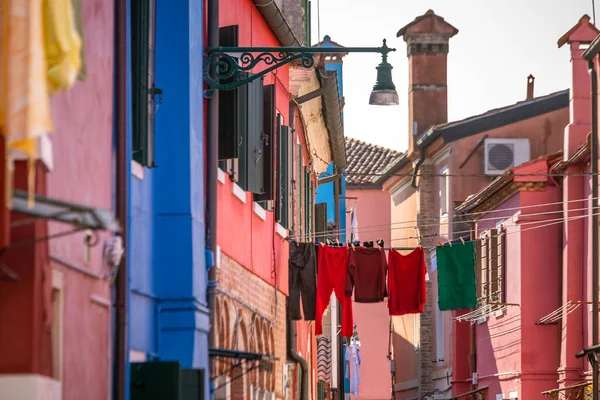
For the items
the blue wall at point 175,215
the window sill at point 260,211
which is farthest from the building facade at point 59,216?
the window sill at point 260,211

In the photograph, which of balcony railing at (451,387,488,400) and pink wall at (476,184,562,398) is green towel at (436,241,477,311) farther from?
balcony railing at (451,387,488,400)

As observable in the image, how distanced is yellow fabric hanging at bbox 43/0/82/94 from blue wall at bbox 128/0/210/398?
201 inches

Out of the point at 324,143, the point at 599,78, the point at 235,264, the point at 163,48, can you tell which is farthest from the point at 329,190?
the point at 163,48

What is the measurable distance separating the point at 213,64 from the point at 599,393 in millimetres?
13238

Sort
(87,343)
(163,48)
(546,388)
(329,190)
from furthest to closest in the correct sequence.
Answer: (329,190), (546,388), (163,48), (87,343)

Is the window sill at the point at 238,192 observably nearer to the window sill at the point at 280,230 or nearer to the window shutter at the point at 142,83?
the window shutter at the point at 142,83

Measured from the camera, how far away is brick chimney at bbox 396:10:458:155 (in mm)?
47812

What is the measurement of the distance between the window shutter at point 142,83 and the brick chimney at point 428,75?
35030 mm

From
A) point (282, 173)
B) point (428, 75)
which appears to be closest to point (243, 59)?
point (282, 173)

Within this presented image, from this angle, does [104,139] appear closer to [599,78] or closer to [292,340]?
[292,340]

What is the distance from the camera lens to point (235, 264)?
16719 millimetres

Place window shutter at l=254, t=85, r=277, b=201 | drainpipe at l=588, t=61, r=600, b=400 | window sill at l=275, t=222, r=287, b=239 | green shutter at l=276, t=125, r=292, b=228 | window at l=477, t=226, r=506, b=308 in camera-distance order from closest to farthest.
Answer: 1. window shutter at l=254, t=85, r=277, b=201
2. green shutter at l=276, t=125, r=292, b=228
3. window sill at l=275, t=222, r=287, b=239
4. drainpipe at l=588, t=61, r=600, b=400
5. window at l=477, t=226, r=506, b=308

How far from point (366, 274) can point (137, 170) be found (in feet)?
41.3

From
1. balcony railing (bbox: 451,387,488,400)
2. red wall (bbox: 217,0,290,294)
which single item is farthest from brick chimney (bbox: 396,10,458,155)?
red wall (bbox: 217,0,290,294)
